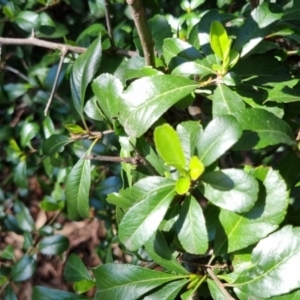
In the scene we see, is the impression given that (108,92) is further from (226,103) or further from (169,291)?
(169,291)

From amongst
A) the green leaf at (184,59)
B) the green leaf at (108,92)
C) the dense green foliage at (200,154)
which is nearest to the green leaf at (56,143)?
the dense green foliage at (200,154)

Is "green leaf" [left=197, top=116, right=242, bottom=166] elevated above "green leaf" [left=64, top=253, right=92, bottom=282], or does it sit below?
above

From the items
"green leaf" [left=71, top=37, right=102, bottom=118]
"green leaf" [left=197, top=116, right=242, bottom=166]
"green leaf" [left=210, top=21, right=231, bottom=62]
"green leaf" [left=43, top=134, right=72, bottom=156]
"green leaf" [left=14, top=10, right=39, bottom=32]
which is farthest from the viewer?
"green leaf" [left=14, top=10, right=39, bottom=32]

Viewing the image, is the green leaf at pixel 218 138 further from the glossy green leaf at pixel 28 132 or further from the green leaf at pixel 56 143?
the glossy green leaf at pixel 28 132

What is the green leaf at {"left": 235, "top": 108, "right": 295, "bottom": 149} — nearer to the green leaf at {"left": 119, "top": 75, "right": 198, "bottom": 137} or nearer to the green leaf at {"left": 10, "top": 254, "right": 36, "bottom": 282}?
the green leaf at {"left": 119, "top": 75, "right": 198, "bottom": 137}

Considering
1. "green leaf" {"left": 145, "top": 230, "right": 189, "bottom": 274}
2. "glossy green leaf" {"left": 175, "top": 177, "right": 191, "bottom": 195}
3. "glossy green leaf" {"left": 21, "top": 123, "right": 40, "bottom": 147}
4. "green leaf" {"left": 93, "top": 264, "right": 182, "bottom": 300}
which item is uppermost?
"glossy green leaf" {"left": 175, "top": 177, "right": 191, "bottom": 195}

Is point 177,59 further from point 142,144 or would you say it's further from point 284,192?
point 284,192

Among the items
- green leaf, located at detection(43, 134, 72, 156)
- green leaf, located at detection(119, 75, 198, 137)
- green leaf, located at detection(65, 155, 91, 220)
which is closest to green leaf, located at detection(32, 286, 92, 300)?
green leaf, located at detection(65, 155, 91, 220)
